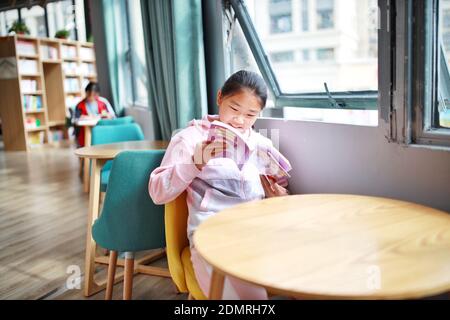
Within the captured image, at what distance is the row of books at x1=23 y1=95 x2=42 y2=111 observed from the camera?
809cm

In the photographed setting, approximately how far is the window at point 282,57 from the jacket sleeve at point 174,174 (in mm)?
947

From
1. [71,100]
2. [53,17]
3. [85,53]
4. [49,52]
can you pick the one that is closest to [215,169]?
[49,52]

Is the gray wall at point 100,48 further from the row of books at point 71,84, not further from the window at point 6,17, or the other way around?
→ the window at point 6,17

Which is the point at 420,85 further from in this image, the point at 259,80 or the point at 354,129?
the point at 259,80

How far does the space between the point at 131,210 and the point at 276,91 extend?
1.03 meters

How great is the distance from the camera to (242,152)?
1.57 m

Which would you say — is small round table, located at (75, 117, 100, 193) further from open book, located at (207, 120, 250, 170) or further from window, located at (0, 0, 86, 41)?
window, located at (0, 0, 86, 41)

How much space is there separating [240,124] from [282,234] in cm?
57

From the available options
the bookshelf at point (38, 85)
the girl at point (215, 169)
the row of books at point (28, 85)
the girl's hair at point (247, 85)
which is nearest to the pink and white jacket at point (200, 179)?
the girl at point (215, 169)

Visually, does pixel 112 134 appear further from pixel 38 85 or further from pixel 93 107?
pixel 38 85

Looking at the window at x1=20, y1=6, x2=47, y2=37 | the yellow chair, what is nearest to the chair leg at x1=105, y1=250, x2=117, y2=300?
the yellow chair

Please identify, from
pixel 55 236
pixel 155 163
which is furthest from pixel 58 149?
pixel 155 163

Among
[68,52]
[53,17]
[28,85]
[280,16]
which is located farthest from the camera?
[53,17]

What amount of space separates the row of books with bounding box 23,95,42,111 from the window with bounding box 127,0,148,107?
3.71m
